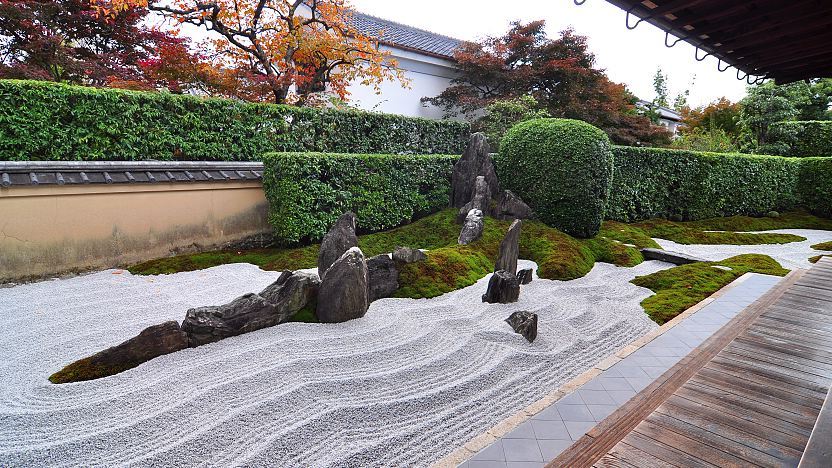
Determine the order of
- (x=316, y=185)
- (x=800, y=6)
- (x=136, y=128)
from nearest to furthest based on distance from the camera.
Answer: (x=800, y=6), (x=136, y=128), (x=316, y=185)

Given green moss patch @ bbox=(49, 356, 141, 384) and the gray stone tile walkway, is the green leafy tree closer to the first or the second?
the gray stone tile walkway

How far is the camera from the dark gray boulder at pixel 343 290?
4.52m

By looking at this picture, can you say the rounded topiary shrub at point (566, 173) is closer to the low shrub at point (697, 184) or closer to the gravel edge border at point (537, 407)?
the low shrub at point (697, 184)

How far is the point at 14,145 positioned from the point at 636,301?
8759 millimetres

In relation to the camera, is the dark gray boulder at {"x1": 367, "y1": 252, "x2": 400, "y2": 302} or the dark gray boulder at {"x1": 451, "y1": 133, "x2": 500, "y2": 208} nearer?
the dark gray boulder at {"x1": 367, "y1": 252, "x2": 400, "y2": 302}

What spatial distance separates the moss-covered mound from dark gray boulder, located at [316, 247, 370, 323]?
11.4ft

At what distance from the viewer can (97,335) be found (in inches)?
162

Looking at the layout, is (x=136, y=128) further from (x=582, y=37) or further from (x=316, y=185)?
(x=582, y=37)

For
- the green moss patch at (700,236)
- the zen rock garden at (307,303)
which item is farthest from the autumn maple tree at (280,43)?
the green moss patch at (700,236)

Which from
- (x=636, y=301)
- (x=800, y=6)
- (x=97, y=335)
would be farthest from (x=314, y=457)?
(x=636, y=301)

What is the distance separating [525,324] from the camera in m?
4.33

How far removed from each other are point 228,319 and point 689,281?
20.9 feet

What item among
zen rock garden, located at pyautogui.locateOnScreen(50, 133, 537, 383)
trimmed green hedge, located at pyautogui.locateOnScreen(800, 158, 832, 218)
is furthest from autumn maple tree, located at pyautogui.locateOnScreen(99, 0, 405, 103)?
trimmed green hedge, located at pyautogui.locateOnScreen(800, 158, 832, 218)

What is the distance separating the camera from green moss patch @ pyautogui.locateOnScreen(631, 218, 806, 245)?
10.5 m
